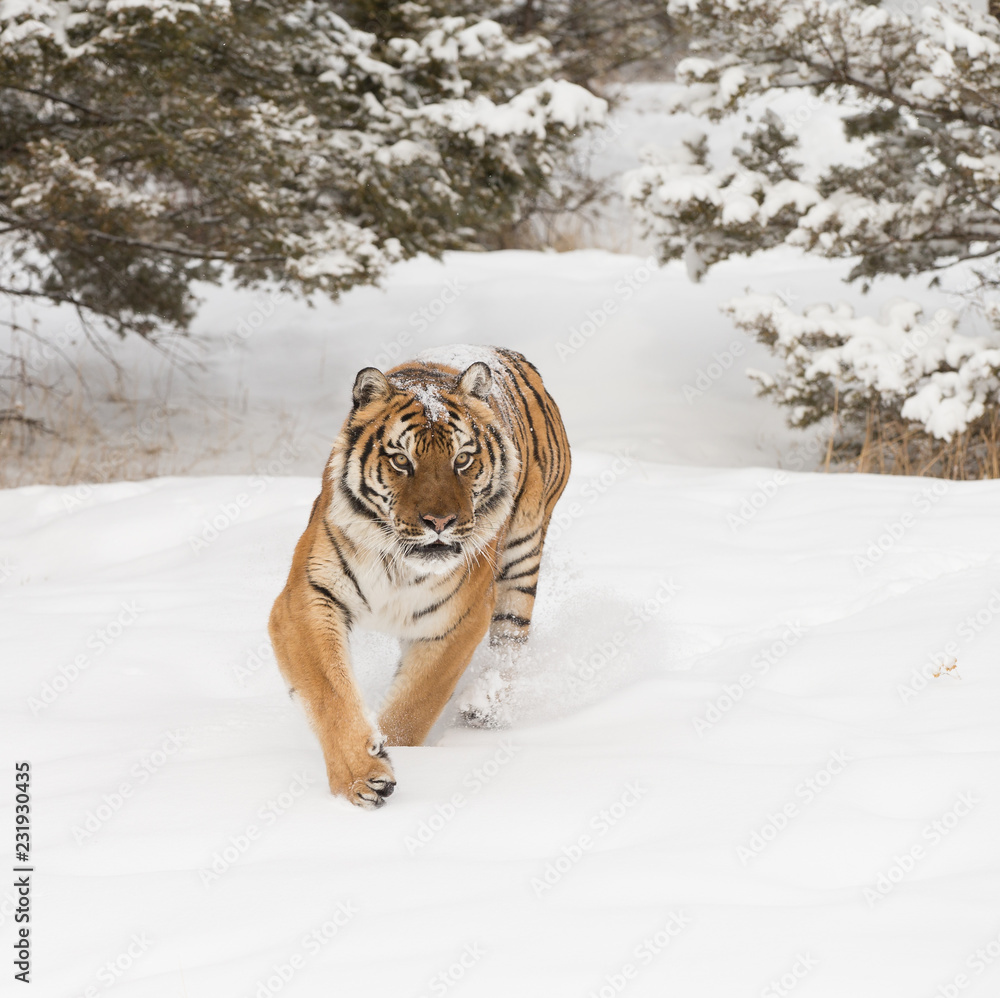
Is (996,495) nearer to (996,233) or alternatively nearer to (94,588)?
(996,233)

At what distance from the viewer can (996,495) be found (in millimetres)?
4949

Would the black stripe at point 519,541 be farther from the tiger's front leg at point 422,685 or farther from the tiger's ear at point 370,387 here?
the tiger's ear at point 370,387

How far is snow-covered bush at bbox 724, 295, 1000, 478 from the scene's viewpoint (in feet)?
18.7

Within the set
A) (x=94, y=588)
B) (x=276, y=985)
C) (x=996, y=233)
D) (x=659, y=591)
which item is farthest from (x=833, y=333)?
(x=276, y=985)

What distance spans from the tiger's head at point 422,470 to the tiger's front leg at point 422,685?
0.29 m

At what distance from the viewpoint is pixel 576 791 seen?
244cm

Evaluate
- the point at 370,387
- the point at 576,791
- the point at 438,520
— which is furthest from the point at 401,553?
the point at 576,791

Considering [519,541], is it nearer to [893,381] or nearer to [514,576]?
[514,576]

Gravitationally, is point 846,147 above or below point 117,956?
above

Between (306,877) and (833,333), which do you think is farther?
(833,333)

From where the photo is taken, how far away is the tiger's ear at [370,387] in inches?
116

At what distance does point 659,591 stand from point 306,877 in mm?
2390

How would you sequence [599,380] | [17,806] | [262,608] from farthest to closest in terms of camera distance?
[599,380] → [262,608] → [17,806]

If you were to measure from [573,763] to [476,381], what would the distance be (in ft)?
3.58
